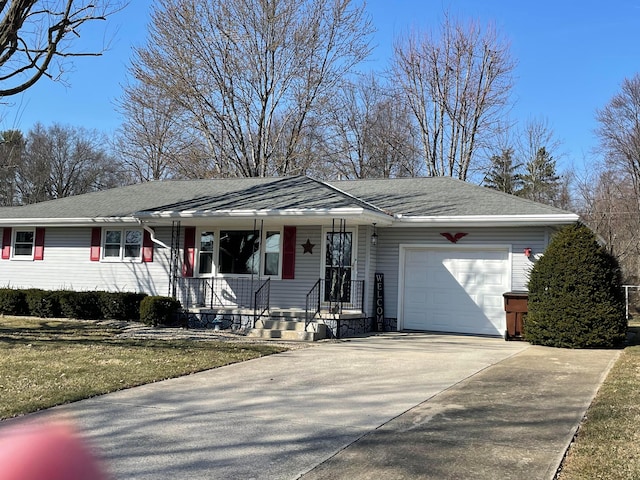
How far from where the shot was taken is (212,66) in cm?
2406

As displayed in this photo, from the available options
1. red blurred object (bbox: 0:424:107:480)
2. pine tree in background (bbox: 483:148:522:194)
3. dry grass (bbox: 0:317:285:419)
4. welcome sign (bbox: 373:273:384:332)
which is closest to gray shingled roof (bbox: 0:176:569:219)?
welcome sign (bbox: 373:273:384:332)

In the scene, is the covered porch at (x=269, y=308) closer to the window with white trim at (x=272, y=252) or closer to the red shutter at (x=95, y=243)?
the window with white trim at (x=272, y=252)

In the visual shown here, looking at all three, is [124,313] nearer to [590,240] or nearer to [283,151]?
[590,240]

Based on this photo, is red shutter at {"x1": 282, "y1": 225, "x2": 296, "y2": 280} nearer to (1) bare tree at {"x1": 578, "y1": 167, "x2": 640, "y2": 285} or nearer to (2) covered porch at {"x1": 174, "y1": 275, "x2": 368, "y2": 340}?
(2) covered porch at {"x1": 174, "y1": 275, "x2": 368, "y2": 340}

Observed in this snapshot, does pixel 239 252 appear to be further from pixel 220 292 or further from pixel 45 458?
pixel 45 458

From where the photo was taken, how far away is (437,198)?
14.8 metres

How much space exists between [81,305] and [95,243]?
2.37 meters

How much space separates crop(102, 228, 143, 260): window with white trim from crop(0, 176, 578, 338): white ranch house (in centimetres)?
3

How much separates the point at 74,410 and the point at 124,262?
35.3 ft

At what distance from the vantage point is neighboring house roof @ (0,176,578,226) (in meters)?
12.8

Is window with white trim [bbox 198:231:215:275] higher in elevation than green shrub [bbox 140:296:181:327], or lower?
higher

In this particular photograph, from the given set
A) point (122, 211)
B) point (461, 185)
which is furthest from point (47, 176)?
point (461, 185)

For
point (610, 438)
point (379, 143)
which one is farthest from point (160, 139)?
point (610, 438)

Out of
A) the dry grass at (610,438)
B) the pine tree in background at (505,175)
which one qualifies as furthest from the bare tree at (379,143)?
the dry grass at (610,438)
